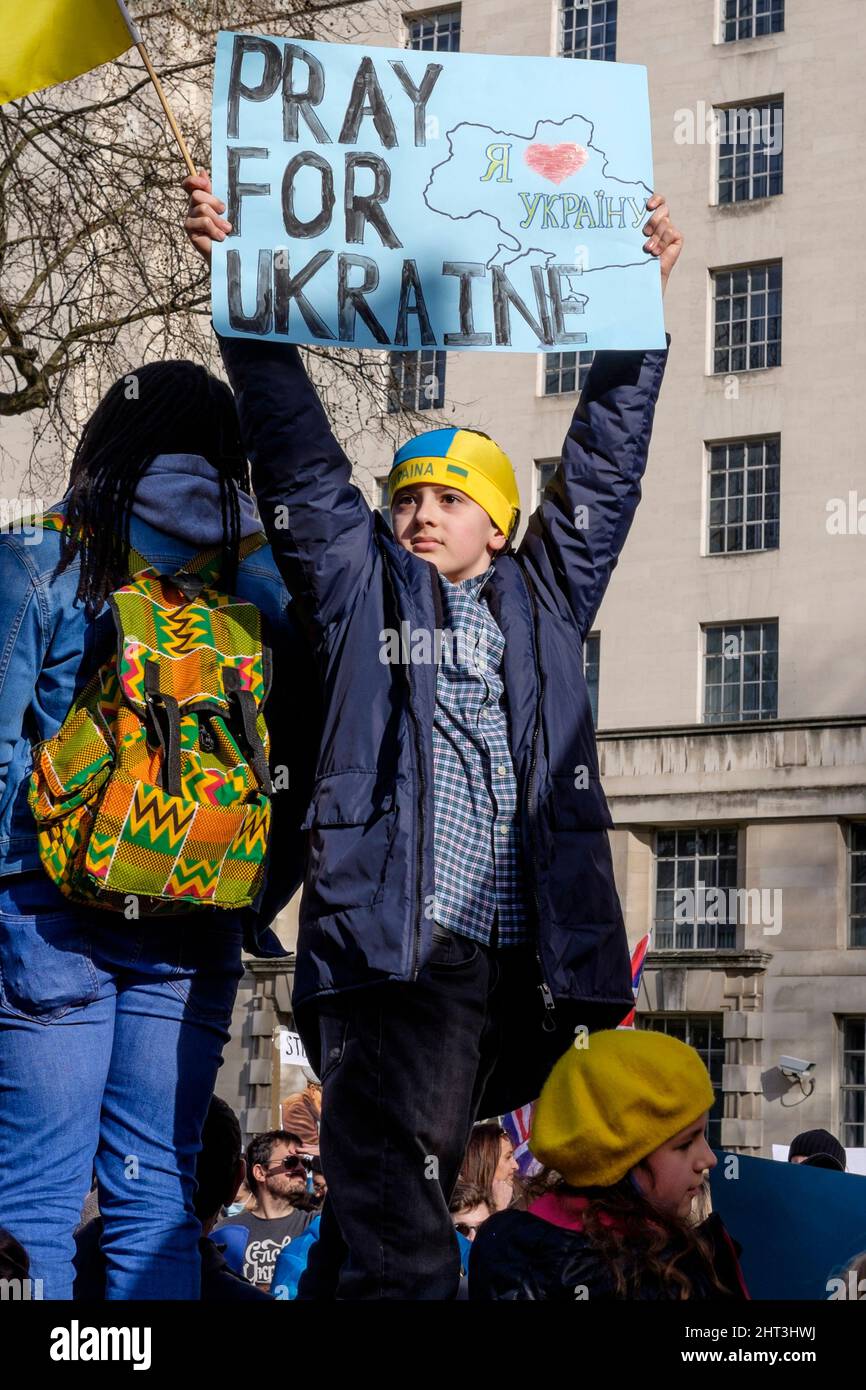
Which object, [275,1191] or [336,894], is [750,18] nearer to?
[275,1191]

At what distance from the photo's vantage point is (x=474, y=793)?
13.4 feet

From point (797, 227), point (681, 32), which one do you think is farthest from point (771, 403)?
point (681, 32)

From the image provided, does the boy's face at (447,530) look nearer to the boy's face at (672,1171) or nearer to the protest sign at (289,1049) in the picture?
the boy's face at (672,1171)

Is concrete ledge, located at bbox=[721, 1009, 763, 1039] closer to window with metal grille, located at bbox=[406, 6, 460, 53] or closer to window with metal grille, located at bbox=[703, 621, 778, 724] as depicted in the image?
window with metal grille, located at bbox=[703, 621, 778, 724]

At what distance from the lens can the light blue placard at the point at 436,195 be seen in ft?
14.8

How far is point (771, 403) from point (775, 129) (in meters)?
5.02

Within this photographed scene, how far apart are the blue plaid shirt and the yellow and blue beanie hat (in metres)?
0.36

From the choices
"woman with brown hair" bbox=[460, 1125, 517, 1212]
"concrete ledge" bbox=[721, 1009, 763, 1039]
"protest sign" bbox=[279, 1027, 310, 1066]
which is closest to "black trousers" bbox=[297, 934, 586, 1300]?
"woman with brown hair" bbox=[460, 1125, 517, 1212]

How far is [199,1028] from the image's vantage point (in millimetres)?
4094

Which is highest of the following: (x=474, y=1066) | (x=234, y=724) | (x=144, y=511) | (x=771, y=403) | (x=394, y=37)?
(x=394, y=37)

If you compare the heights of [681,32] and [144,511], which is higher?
[681,32]

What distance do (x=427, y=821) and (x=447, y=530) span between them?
0.82 m
